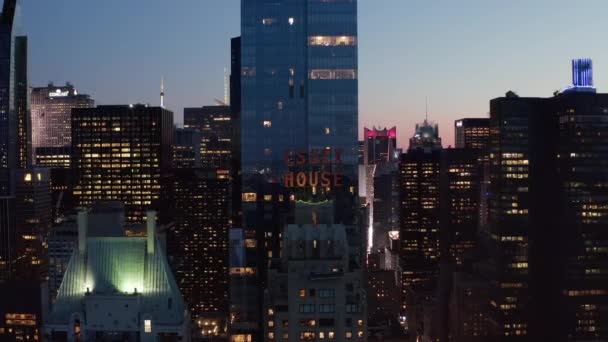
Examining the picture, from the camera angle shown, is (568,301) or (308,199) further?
(568,301)

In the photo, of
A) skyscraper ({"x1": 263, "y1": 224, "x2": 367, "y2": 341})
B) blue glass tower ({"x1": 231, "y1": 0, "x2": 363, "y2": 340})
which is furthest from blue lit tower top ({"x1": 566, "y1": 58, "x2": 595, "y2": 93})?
skyscraper ({"x1": 263, "y1": 224, "x2": 367, "y2": 341})

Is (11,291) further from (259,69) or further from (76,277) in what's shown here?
(76,277)

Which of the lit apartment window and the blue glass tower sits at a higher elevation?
the blue glass tower

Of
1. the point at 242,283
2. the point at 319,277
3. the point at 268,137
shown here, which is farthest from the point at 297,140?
the point at 319,277

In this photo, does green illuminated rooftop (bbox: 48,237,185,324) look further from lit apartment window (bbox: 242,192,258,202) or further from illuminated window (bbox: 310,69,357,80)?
illuminated window (bbox: 310,69,357,80)

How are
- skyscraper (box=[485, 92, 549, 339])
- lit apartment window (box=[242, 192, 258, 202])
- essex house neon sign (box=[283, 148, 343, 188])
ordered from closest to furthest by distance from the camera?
essex house neon sign (box=[283, 148, 343, 188]), lit apartment window (box=[242, 192, 258, 202]), skyscraper (box=[485, 92, 549, 339])

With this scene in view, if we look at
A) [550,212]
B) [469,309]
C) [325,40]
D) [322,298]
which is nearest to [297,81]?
[325,40]
